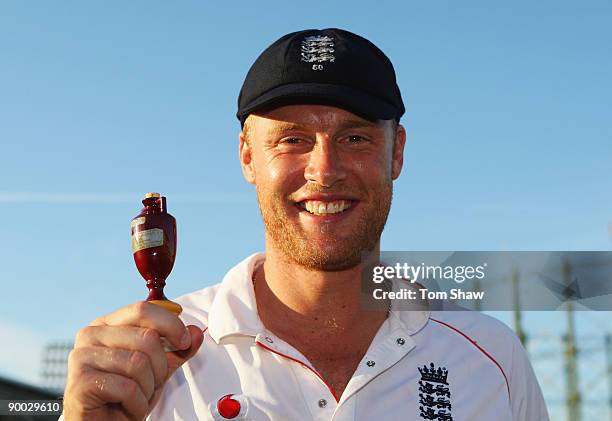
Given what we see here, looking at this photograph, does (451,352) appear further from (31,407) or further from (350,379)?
(31,407)

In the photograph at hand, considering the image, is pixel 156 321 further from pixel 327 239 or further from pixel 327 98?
pixel 327 98

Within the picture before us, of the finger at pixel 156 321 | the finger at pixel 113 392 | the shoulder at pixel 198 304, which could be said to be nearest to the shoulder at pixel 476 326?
the shoulder at pixel 198 304

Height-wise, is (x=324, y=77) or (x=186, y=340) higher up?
(x=324, y=77)

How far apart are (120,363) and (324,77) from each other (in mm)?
2143

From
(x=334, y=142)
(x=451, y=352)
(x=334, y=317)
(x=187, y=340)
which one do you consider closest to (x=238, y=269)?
(x=334, y=317)

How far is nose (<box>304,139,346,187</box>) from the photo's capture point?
14.0 ft

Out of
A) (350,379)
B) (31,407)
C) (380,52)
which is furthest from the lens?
(31,407)

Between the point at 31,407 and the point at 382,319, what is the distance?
28148 millimetres

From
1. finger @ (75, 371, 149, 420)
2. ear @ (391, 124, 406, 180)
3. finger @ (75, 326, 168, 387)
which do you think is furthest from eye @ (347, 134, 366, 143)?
finger @ (75, 371, 149, 420)

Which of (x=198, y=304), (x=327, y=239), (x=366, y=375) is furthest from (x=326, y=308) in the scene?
(x=198, y=304)

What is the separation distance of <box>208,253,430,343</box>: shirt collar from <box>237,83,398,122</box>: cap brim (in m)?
1.05

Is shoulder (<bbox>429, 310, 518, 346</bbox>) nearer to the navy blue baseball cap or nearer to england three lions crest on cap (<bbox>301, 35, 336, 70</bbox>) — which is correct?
the navy blue baseball cap

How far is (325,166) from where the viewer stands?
427cm

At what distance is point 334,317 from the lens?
14.9 feet
